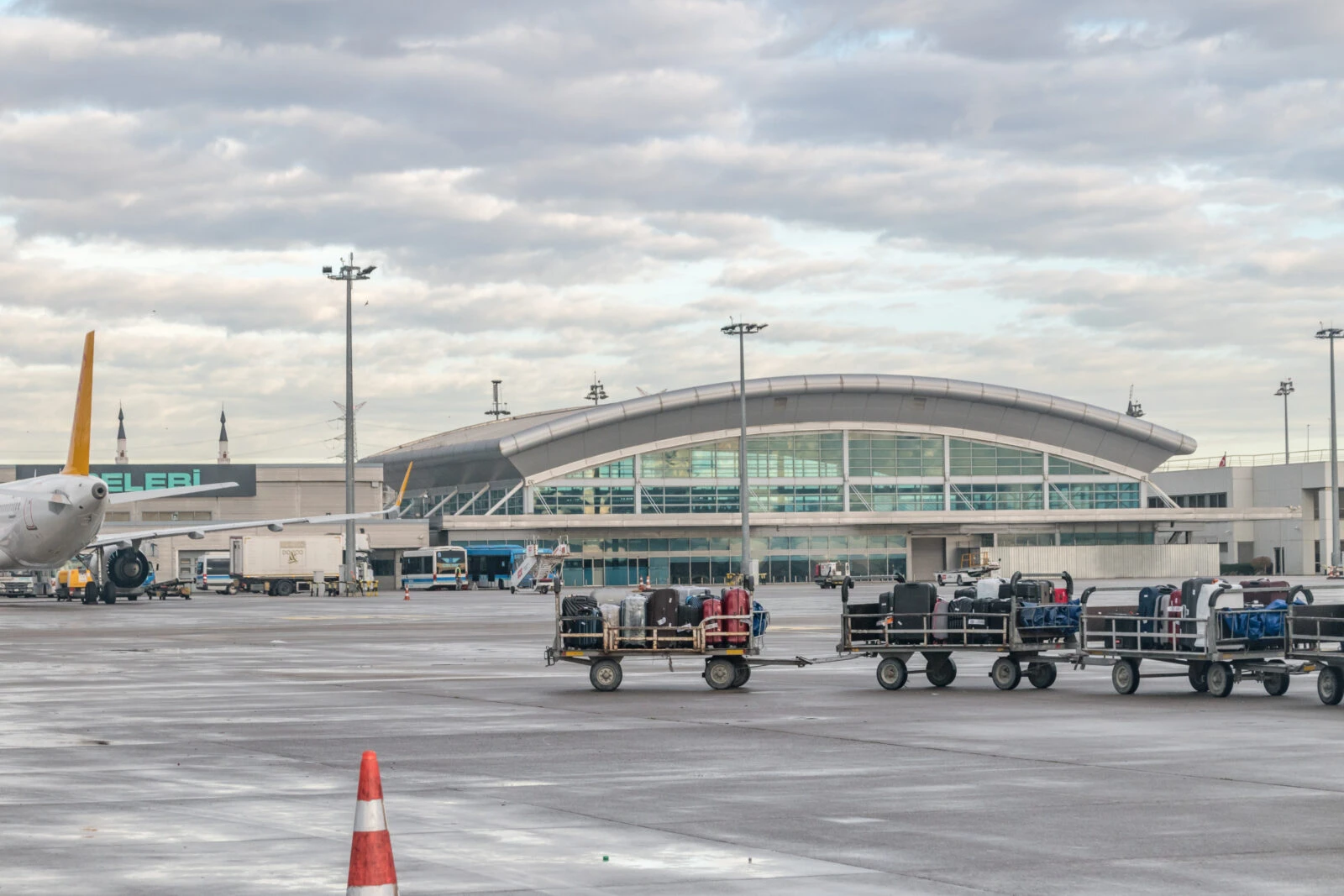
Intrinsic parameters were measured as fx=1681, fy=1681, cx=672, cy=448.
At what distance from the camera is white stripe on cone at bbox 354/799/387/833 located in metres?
7.41

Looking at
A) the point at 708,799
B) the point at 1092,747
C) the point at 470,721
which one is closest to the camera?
the point at 708,799

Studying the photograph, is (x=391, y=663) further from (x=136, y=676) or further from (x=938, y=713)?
(x=938, y=713)

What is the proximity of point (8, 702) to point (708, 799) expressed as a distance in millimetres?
13238

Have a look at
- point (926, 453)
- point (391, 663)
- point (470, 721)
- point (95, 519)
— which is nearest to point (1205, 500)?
point (926, 453)

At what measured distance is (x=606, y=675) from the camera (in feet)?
81.7

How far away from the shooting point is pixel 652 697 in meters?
23.7

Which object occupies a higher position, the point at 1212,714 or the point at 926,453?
the point at 926,453

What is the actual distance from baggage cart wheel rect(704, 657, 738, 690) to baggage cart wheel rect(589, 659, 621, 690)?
1.33 m

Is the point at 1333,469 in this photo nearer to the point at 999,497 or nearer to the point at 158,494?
the point at 999,497

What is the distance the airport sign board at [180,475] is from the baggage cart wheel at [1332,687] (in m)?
91.2

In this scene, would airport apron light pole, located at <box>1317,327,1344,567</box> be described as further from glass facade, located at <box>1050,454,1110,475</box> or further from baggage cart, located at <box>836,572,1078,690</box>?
baggage cart, located at <box>836,572,1078,690</box>

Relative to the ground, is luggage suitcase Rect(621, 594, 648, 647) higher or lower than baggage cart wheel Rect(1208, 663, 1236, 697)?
higher

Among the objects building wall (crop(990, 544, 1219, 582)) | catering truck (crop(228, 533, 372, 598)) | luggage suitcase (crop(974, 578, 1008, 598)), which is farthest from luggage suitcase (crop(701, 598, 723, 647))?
building wall (crop(990, 544, 1219, 582))

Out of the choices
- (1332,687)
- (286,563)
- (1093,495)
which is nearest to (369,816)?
(1332,687)
